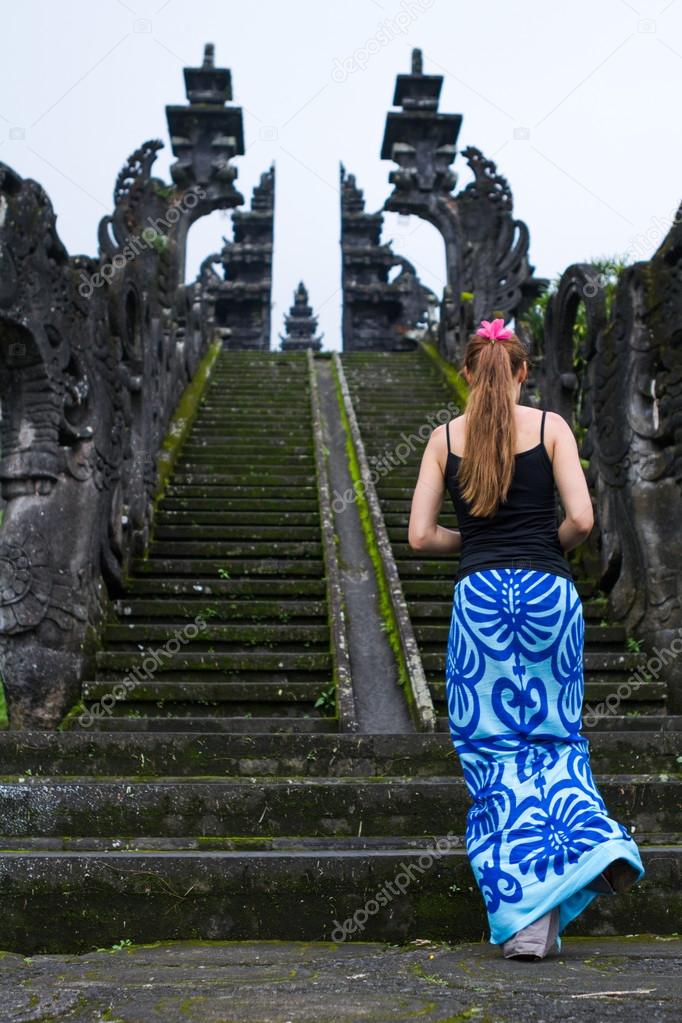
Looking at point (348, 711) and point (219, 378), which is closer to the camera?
point (348, 711)

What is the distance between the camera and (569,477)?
320 cm

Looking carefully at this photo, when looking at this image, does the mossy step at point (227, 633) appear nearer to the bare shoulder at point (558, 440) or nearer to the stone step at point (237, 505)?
the stone step at point (237, 505)

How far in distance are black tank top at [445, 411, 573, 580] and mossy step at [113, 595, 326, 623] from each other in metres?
4.10

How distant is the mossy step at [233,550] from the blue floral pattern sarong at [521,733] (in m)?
5.02

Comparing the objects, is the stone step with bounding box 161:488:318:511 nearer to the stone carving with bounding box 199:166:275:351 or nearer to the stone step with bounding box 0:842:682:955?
the stone step with bounding box 0:842:682:955

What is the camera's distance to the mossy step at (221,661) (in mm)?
6543

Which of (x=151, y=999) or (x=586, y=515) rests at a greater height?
(x=586, y=515)

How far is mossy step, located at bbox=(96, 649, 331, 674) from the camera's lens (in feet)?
21.5

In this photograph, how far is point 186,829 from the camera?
4.13 meters

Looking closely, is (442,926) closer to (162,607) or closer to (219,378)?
(162,607)

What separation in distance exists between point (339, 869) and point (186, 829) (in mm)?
858

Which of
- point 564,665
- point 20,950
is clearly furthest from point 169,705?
point 564,665

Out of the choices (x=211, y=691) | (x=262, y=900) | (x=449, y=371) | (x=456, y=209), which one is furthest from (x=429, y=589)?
(x=456, y=209)

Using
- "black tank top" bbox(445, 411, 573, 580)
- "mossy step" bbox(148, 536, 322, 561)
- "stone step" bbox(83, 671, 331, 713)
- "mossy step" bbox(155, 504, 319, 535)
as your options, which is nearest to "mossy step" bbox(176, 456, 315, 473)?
"mossy step" bbox(155, 504, 319, 535)
